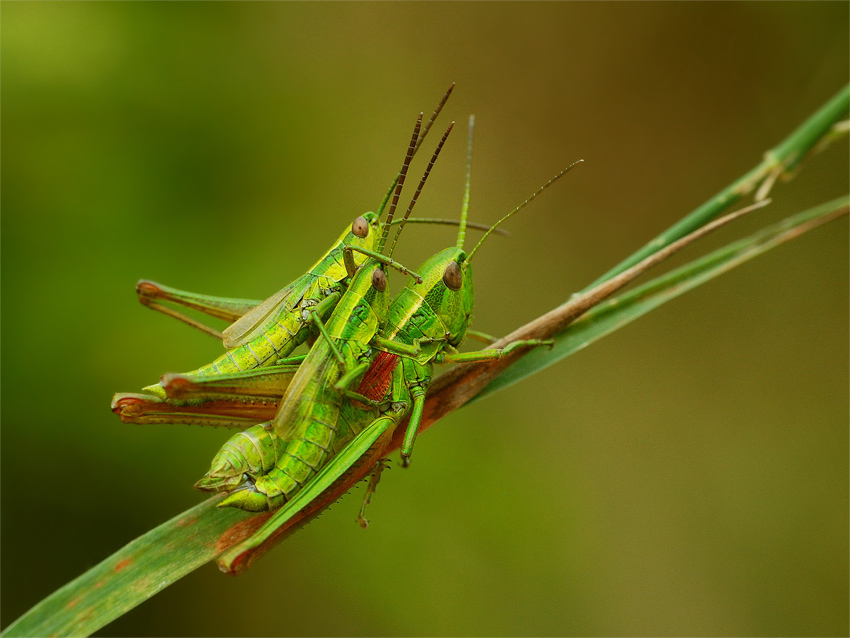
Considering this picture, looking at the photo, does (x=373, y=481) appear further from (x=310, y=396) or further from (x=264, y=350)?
(x=264, y=350)

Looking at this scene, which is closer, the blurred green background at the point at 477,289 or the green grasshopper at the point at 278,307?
the green grasshopper at the point at 278,307

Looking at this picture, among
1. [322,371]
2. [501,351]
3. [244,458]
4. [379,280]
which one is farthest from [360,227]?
[244,458]

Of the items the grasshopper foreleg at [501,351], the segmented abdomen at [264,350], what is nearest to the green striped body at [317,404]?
the segmented abdomen at [264,350]

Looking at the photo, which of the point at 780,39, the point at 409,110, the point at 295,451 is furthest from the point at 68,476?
the point at 780,39

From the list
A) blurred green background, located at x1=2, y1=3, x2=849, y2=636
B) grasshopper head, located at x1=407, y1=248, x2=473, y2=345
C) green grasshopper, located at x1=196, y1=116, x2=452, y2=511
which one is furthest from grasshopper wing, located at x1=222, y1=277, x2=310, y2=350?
blurred green background, located at x1=2, y1=3, x2=849, y2=636

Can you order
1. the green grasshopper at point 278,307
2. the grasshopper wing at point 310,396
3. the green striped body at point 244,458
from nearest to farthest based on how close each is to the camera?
1. the green striped body at point 244,458
2. the grasshopper wing at point 310,396
3. the green grasshopper at point 278,307

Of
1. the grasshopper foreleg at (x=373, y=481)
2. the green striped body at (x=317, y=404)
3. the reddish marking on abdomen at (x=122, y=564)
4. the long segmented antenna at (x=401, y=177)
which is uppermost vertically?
the long segmented antenna at (x=401, y=177)

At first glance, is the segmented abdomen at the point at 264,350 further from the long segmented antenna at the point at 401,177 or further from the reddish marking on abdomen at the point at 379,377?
the long segmented antenna at the point at 401,177

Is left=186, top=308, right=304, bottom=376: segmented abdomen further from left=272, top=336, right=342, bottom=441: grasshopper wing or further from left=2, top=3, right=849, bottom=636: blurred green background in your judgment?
left=2, top=3, right=849, bottom=636: blurred green background
